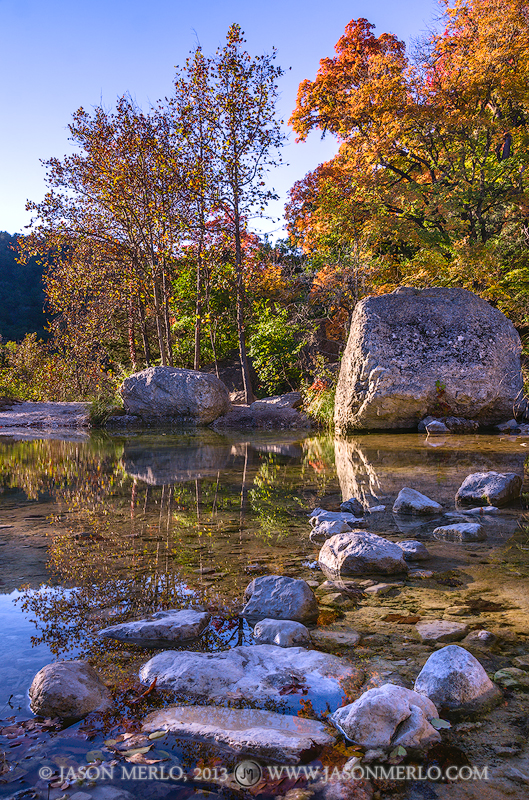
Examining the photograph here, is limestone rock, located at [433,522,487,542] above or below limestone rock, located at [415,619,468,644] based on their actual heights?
above

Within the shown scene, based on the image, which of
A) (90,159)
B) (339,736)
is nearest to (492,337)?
(339,736)

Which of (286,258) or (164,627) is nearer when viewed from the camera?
(164,627)

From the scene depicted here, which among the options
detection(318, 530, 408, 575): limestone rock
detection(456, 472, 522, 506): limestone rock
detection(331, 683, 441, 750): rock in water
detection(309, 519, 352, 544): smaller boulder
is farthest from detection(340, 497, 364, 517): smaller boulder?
detection(331, 683, 441, 750): rock in water

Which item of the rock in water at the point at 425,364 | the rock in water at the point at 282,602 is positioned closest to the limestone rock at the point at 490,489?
the rock in water at the point at 282,602

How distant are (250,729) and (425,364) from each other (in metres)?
8.87

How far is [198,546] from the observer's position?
138 inches

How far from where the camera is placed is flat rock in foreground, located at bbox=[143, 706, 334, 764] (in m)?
1.50

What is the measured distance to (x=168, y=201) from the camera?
1495 cm

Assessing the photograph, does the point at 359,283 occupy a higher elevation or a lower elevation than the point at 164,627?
higher

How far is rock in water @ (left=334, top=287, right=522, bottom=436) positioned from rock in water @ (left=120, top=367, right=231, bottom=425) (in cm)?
456

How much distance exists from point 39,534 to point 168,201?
13.1 meters

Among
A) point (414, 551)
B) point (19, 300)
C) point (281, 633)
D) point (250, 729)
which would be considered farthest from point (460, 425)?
point (19, 300)

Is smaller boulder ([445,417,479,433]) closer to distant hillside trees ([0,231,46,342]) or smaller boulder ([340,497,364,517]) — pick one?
smaller boulder ([340,497,364,517])

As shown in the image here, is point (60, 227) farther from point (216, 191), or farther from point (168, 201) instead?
point (216, 191)
